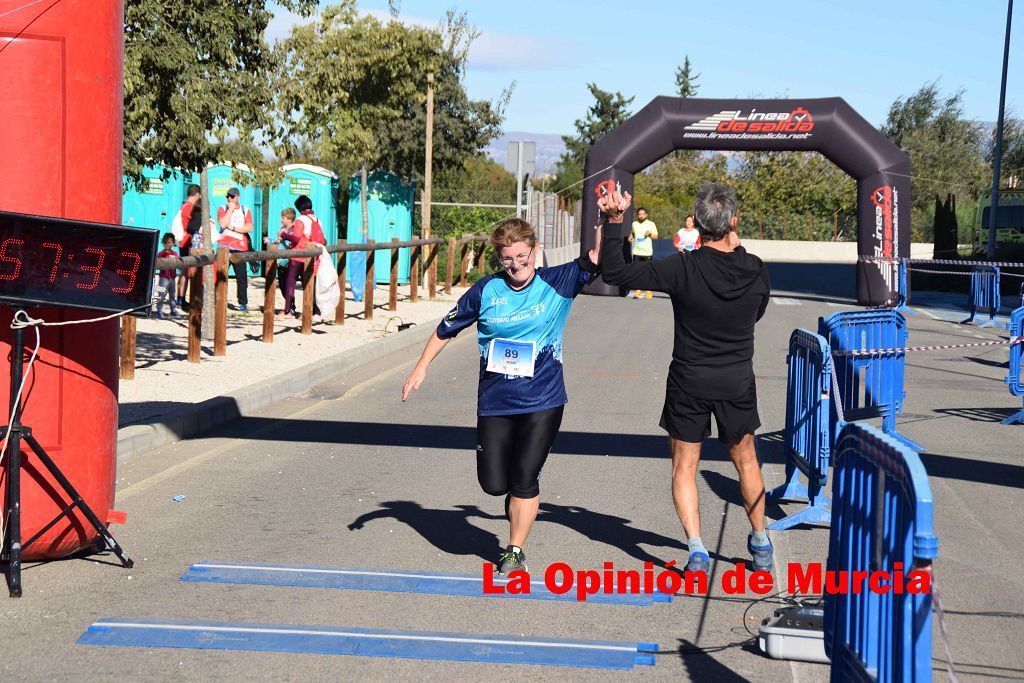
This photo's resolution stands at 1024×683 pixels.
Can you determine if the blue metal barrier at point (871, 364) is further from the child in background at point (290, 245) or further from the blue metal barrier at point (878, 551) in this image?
the child in background at point (290, 245)

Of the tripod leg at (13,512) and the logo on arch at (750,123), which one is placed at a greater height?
the logo on arch at (750,123)

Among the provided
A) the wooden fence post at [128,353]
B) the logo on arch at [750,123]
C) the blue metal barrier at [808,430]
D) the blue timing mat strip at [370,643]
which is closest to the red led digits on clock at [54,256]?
the blue timing mat strip at [370,643]

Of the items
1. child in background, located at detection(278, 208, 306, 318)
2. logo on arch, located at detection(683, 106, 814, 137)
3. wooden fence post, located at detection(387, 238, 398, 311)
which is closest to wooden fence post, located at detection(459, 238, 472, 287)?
logo on arch, located at detection(683, 106, 814, 137)

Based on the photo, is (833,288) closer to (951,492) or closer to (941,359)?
(941,359)

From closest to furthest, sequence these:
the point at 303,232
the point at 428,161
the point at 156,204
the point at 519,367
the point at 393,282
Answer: the point at 519,367 < the point at 303,232 < the point at 393,282 < the point at 156,204 < the point at 428,161

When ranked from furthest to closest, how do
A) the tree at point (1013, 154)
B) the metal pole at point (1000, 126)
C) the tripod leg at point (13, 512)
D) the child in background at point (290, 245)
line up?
the tree at point (1013, 154) → the metal pole at point (1000, 126) → the child in background at point (290, 245) → the tripod leg at point (13, 512)

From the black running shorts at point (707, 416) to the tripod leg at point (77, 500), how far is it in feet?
9.04

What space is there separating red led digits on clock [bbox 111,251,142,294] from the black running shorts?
2.68 meters

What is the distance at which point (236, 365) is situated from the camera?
13438mm

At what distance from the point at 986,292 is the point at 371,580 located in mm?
18822

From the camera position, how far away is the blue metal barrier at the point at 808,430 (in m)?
7.12

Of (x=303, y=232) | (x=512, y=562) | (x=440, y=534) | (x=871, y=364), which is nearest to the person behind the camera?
(x=512, y=562)

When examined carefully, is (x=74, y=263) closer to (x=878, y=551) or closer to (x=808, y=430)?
(x=878, y=551)

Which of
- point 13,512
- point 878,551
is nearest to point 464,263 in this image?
point 13,512
